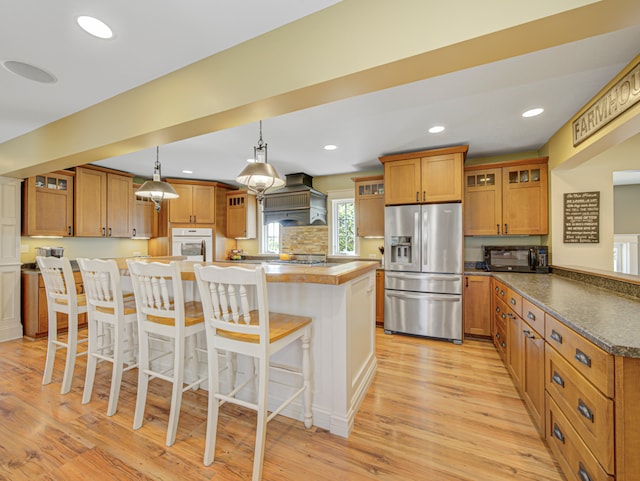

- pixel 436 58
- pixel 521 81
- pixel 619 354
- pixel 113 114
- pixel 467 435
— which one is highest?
pixel 521 81

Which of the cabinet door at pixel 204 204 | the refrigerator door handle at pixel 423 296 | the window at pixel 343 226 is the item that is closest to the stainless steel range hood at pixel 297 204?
the window at pixel 343 226

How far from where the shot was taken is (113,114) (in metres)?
2.33

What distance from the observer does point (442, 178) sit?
3543 mm

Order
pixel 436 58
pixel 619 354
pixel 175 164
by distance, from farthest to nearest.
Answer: pixel 175 164, pixel 436 58, pixel 619 354

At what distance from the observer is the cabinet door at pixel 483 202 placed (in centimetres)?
368

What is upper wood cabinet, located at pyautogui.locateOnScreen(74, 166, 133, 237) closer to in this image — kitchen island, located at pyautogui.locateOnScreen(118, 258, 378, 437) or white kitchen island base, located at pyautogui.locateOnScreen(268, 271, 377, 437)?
kitchen island, located at pyautogui.locateOnScreen(118, 258, 378, 437)

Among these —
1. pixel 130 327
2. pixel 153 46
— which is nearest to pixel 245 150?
pixel 153 46

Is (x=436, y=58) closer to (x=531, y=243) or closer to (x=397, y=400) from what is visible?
(x=397, y=400)

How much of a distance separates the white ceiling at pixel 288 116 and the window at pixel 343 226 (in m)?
1.37

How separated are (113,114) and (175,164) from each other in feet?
7.12

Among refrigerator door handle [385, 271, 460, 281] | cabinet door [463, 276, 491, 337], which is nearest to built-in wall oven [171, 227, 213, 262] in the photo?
refrigerator door handle [385, 271, 460, 281]

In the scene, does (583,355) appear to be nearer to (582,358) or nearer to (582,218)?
(582,358)

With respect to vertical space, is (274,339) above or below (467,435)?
above

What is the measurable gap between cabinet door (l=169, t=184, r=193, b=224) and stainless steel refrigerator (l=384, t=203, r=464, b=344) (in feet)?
12.2
